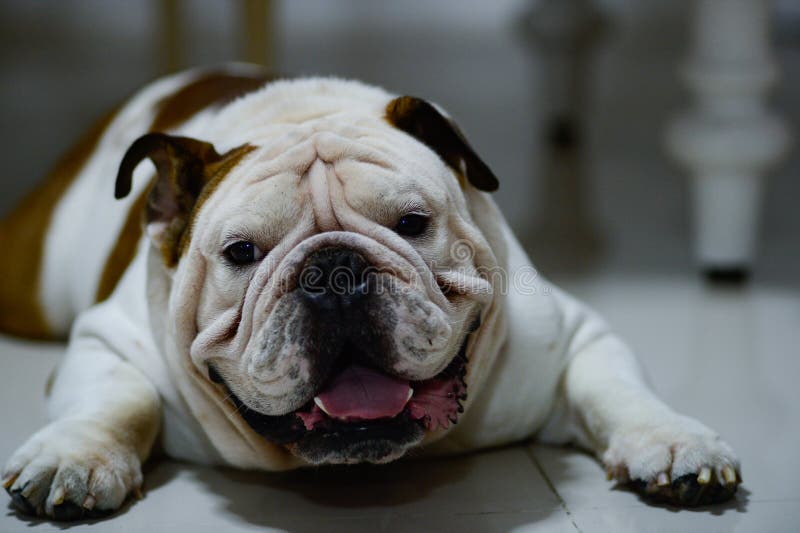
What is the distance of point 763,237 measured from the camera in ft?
11.2

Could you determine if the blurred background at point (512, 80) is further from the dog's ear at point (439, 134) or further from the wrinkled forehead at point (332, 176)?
the wrinkled forehead at point (332, 176)

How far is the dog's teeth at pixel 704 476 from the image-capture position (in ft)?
5.09

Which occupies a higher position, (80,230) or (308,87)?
(308,87)

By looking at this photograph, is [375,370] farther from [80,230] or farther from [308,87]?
[80,230]

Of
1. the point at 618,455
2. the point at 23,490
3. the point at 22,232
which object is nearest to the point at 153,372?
the point at 23,490

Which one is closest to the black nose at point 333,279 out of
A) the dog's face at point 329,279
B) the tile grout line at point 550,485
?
the dog's face at point 329,279

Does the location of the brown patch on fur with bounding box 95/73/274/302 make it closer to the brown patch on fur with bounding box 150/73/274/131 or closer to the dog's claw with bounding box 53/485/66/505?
the brown patch on fur with bounding box 150/73/274/131

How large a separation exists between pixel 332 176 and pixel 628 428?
1.87 feet

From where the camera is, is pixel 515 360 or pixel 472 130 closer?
pixel 515 360

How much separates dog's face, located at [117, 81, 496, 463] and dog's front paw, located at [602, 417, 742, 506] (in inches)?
10.4

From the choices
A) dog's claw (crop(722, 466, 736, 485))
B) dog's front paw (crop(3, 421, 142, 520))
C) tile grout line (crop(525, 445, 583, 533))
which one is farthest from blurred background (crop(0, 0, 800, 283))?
dog's front paw (crop(3, 421, 142, 520))

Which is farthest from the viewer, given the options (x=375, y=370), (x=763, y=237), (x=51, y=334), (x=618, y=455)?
(x=763, y=237)

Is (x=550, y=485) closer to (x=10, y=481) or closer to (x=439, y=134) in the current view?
(x=439, y=134)

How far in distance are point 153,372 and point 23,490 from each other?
301 millimetres
